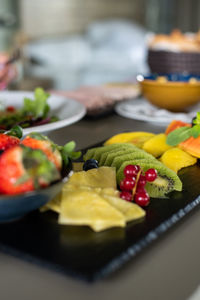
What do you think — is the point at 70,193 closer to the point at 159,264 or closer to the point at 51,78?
the point at 159,264

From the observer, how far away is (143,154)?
97 cm

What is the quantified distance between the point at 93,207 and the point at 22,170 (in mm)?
138

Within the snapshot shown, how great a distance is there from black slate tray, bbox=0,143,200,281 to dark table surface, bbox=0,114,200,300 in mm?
16

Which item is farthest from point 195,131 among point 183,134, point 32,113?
point 32,113

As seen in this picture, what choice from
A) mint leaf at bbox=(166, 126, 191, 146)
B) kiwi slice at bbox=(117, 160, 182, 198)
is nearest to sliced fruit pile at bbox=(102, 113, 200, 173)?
mint leaf at bbox=(166, 126, 191, 146)

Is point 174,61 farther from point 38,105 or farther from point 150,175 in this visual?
point 150,175

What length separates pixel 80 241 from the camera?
0.68 meters

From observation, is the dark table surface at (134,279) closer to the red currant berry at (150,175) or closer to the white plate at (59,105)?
the red currant berry at (150,175)

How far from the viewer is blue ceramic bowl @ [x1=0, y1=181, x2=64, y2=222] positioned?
66 centimetres

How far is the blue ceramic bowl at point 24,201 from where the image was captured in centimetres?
66

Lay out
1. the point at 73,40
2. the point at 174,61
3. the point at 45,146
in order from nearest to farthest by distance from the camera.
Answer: the point at 45,146, the point at 174,61, the point at 73,40

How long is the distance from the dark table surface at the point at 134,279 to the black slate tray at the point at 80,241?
16 mm

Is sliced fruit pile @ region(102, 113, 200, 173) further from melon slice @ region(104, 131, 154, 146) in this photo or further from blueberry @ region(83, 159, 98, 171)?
blueberry @ region(83, 159, 98, 171)

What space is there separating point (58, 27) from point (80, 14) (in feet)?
1.15
